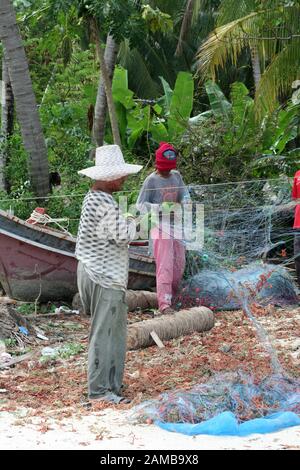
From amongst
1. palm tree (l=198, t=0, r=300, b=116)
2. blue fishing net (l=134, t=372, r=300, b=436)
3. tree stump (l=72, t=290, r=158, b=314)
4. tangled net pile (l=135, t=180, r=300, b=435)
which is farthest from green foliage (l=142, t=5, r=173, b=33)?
blue fishing net (l=134, t=372, r=300, b=436)

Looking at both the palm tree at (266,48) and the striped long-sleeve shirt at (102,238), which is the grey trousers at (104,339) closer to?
the striped long-sleeve shirt at (102,238)

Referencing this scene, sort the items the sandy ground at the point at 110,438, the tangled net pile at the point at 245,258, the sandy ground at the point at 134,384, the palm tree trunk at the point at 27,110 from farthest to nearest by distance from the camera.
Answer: the palm tree trunk at the point at 27,110
the tangled net pile at the point at 245,258
the sandy ground at the point at 134,384
the sandy ground at the point at 110,438

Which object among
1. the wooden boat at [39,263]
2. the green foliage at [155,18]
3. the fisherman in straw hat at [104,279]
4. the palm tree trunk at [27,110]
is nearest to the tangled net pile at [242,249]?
the wooden boat at [39,263]

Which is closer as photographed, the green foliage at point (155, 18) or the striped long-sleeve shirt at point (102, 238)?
the striped long-sleeve shirt at point (102, 238)

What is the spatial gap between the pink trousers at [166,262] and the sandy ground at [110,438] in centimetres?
349

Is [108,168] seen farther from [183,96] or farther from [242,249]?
[183,96]

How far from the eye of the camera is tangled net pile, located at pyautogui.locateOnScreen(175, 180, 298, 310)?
31.3 ft

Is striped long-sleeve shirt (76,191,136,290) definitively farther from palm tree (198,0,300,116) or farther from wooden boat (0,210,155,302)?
palm tree (198,0,300,116)

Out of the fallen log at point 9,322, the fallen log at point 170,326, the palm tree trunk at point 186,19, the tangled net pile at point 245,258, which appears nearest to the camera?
the tangled net pile at point 245,258

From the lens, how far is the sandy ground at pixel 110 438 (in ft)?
18.3

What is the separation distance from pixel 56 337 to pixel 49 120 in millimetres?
7502

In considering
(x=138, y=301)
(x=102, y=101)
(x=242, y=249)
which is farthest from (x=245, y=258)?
(x=102, y=101)

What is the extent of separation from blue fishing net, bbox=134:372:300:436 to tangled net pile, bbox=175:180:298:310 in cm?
231

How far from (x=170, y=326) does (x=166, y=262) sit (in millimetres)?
1182
